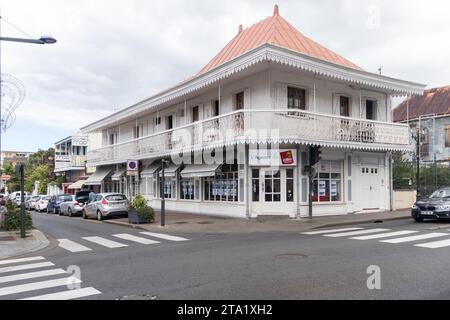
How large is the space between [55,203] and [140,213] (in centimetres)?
1671

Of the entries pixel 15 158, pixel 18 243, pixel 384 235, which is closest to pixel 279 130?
pixel 384 235

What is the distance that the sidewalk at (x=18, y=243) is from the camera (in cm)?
1174

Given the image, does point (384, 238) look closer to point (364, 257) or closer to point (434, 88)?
point (364, 257)

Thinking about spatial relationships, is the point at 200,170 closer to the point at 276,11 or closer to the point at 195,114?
the point at 195,114

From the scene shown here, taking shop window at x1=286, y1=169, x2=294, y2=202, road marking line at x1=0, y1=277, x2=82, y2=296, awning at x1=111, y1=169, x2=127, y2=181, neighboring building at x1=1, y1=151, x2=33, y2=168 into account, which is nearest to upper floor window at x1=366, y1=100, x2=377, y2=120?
shop window at x1=286, y1=169, x2=294, y2=202

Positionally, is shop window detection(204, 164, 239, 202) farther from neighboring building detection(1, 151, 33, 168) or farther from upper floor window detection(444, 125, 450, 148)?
upper floor window detection(444, 125, 450, 148)

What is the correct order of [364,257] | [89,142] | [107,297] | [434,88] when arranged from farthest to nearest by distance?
1. [89,142]
2. [434,88]
3. [364,257]
4. [107,297]

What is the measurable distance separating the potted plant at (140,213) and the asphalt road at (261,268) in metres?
5.01

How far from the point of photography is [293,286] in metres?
6.82

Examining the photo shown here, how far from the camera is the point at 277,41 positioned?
21547 millimetres

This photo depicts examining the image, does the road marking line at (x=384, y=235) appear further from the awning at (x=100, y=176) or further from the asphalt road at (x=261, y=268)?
the awning at (x=100, y=176)

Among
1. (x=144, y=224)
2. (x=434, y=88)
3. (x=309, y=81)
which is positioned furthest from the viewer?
(x=434, y=88)
